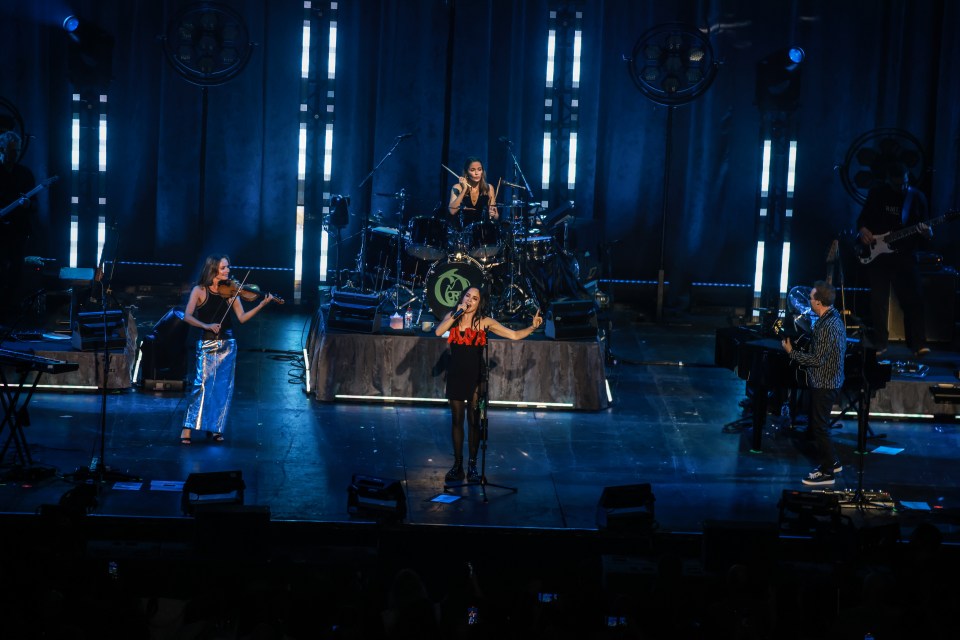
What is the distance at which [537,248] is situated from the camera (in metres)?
14.9

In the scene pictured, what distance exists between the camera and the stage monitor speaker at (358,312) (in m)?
13.7

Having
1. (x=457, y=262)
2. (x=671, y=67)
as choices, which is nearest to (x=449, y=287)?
(x=457, y=262)

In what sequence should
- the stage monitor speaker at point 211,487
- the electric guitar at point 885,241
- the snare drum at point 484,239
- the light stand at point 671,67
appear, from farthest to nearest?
the light stand at point 671,67, the electric guitar at point 885,241, the snare drum at point 484,239, the stage monitor speaker at point 211,487

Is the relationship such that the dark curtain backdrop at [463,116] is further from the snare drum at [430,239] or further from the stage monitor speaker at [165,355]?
the stage monitor speaker at [165,355]

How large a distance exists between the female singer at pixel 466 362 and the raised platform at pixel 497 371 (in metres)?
2.54

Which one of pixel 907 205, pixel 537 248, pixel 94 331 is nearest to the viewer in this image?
pixel 94 331

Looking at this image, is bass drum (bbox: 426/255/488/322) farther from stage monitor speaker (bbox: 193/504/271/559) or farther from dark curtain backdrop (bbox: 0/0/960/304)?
stage monitor speaker (bbox: 193/504/271/559)

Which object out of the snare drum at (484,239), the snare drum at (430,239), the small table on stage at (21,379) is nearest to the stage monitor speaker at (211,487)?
the small table on stage at (21,379)

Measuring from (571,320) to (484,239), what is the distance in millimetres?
1446

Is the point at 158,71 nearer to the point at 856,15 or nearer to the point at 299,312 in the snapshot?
the point at 299,312

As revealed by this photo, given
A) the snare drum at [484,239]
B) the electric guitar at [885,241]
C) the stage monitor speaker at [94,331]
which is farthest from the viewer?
the electric guitar at [885,241]

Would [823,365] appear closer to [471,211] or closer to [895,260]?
[895,260]

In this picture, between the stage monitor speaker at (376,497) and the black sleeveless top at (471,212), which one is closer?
the stage monitor speaker at (376,497)

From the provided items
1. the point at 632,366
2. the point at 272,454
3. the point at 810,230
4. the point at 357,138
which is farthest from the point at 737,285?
the point at 272,454
